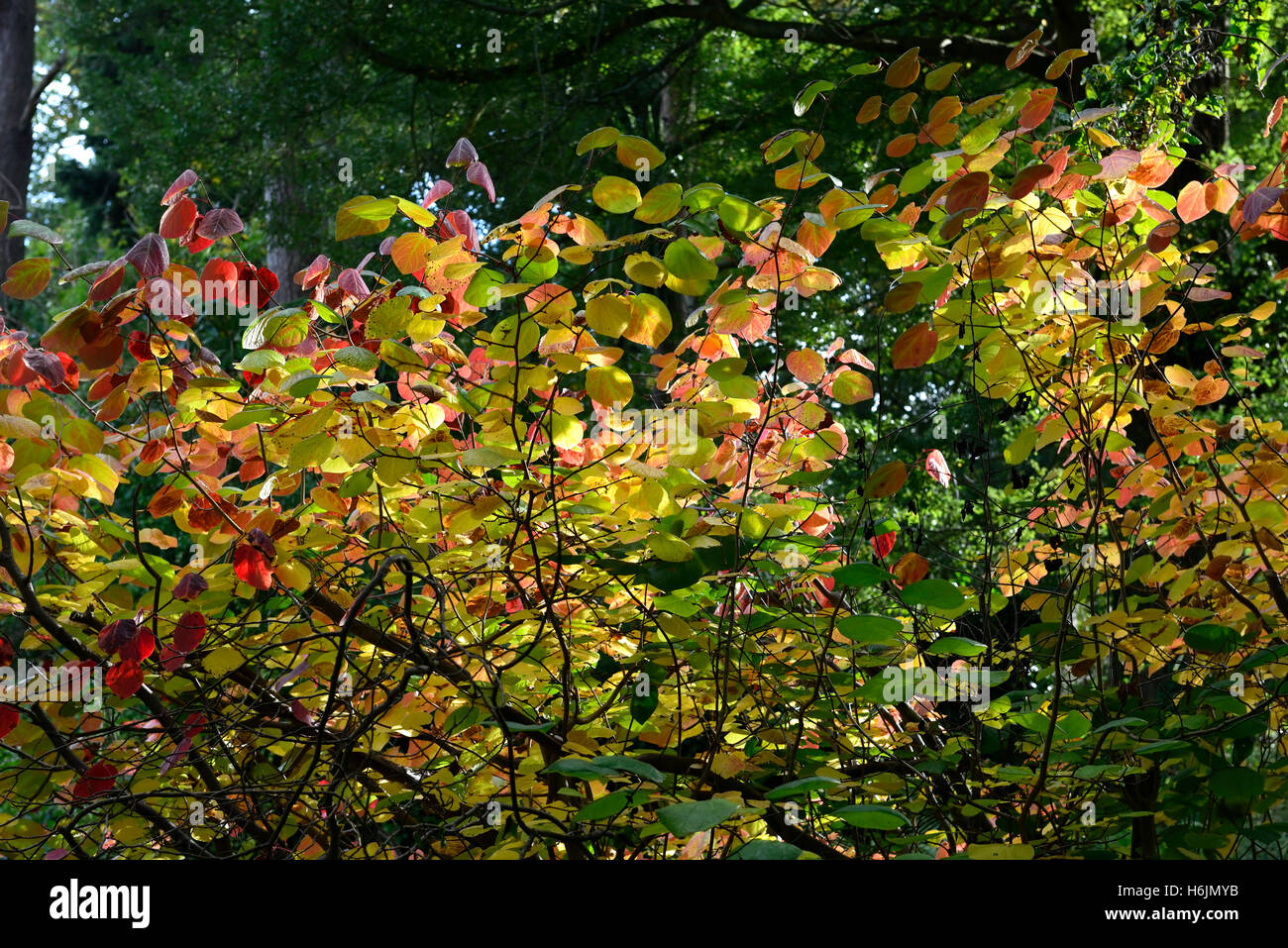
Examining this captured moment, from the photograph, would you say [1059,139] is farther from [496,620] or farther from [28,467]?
[28,467]

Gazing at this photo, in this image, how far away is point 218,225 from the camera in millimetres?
1562

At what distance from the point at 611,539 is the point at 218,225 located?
76 centimetres

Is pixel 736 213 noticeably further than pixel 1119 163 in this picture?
No

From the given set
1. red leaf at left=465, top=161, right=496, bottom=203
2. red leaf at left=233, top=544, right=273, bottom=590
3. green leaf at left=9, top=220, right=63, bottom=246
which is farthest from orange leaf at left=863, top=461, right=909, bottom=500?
green leaf at left=9, top=220, right=63, bottom=246

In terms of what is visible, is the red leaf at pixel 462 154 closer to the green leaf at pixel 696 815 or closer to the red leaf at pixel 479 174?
the red leaf at pixel 479 174

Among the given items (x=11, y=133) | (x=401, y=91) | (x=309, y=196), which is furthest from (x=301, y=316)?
(x=11, y=133)

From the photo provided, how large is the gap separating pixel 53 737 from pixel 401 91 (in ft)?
19.0

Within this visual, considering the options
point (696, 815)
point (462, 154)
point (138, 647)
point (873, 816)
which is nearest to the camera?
point (696, 815)

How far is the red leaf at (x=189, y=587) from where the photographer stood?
1.44 m

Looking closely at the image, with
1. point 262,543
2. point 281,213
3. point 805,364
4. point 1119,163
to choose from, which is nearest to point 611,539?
point 805,364

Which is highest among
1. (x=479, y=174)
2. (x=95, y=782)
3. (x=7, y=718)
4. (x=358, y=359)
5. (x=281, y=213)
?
(x=281, y=213)

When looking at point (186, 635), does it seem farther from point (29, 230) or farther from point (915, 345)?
point (915, 345)

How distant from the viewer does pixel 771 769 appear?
163 cm

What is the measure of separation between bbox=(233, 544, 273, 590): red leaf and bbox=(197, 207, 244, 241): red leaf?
47cm
